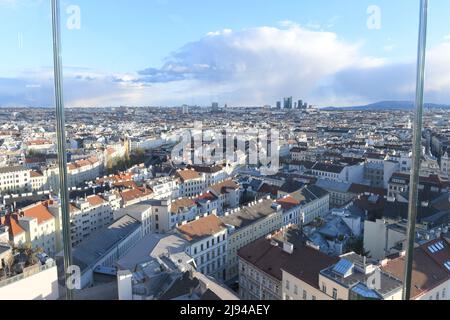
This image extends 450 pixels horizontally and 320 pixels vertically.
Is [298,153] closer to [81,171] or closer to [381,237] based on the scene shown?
[81,171]

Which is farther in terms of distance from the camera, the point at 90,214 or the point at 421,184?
the point at 421,184

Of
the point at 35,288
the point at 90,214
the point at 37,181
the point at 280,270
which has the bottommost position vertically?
the point at 37,181

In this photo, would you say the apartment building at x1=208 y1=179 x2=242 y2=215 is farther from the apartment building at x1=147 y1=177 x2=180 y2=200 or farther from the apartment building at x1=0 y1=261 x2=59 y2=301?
the apartment building at x1=0 y1=261 x2=59 y2=301

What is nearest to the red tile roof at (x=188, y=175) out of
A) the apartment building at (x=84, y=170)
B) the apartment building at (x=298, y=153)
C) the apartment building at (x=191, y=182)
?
the apartment building at (x=191, y=182)

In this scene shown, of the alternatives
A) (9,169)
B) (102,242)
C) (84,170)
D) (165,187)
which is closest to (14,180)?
(9,169)
